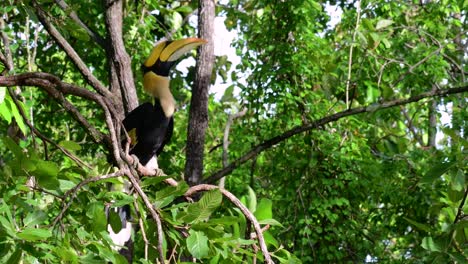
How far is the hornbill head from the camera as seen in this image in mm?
4351

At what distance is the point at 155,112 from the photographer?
13.9 feet

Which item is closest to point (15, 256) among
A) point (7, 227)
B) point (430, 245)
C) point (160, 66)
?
point (7, 227)

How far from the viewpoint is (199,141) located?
4137 mm

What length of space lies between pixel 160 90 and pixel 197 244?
9.31 feet

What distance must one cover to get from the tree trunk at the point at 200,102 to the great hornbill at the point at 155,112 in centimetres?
14

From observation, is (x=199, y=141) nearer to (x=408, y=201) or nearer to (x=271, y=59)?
(x=271, y=59)

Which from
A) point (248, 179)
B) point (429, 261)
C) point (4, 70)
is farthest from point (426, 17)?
point (4, 70)

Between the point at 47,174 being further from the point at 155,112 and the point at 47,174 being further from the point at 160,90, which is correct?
the point at 160,90

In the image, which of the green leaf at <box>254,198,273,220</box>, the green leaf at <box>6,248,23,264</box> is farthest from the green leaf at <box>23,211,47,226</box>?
the green leaf at <box>254,198,273,220</box>

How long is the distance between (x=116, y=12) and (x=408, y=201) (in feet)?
7.35

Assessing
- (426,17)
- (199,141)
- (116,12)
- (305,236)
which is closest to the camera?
(199,141)

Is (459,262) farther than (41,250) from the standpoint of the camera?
Yes

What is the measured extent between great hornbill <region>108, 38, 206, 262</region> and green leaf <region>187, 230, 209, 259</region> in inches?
95.1

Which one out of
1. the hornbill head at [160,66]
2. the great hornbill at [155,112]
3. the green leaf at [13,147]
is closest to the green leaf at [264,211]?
the green leaf at [13,147]
